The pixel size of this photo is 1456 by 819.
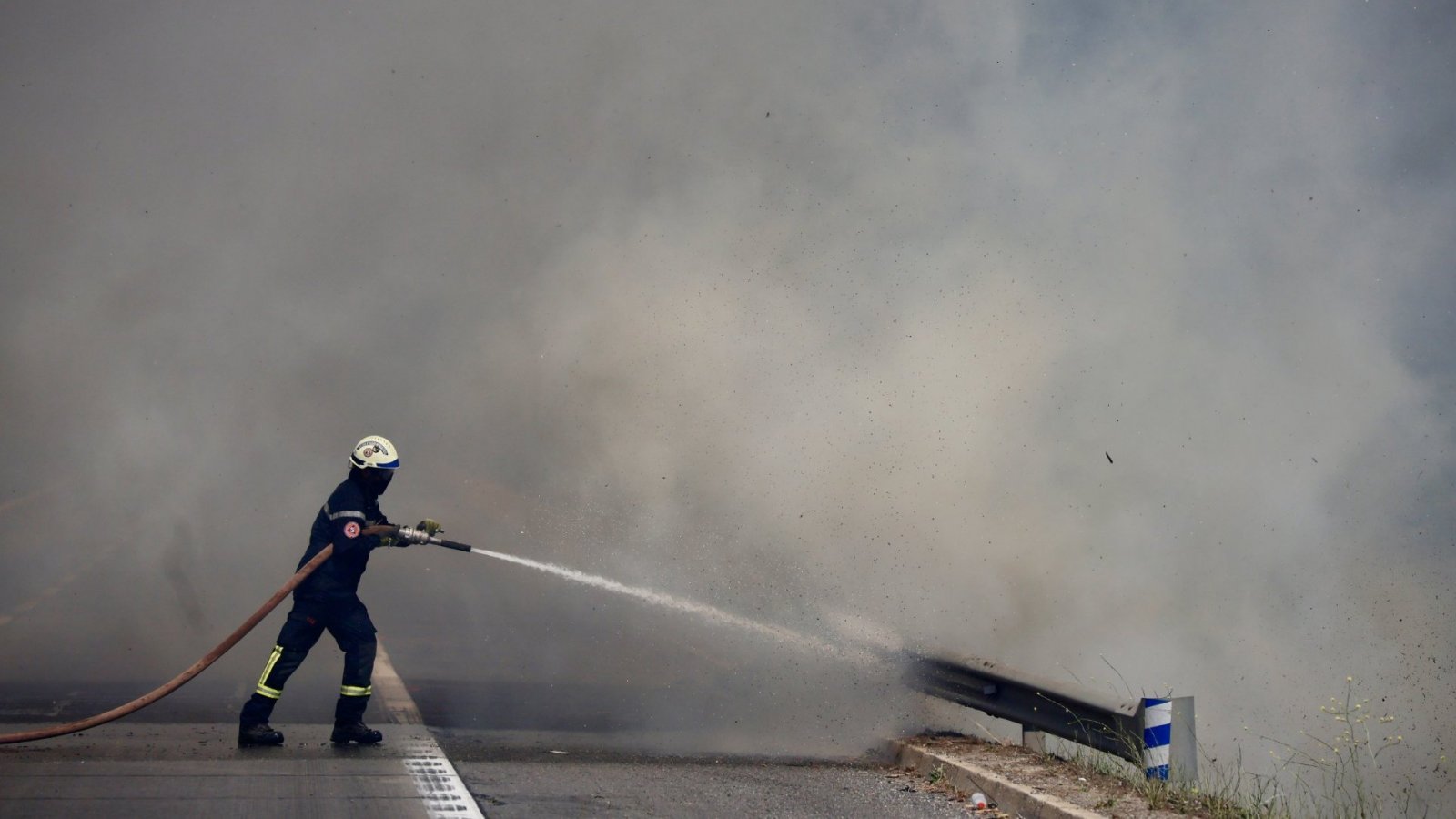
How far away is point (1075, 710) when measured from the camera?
653 centimetres

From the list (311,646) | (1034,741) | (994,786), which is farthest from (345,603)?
(1034,741)

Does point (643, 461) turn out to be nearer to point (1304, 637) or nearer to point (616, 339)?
point (616, 339)

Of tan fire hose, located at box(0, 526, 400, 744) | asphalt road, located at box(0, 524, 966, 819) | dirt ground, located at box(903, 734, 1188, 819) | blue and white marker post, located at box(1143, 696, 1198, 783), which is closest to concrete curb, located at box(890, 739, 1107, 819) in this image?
dirt ground, located at box(903, 734, 1188, 819)

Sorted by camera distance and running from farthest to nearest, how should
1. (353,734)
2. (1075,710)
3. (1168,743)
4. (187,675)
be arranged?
1. (353,734)
2. (187,675)
3. (1075,710)
4. (1168,743)

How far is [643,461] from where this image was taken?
13.9 m

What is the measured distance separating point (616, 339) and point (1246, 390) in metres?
6.69

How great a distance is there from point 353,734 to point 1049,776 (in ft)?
11.7

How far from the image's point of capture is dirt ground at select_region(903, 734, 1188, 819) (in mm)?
5531

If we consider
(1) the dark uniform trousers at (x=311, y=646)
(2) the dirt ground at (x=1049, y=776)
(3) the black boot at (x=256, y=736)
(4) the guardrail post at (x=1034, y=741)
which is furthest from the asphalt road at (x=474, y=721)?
(4) the guardrail post at (x=1034, y=741)

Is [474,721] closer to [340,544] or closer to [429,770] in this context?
[340,544]

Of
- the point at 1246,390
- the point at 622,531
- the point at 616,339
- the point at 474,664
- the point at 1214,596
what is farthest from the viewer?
the point at 616,339

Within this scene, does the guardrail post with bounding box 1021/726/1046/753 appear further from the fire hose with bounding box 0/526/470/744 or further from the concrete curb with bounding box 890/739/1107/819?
the fire hose with bounding box 0/526/470/744

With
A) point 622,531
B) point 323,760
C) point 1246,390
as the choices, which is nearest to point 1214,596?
point 1246,390

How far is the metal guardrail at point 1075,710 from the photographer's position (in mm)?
6004
